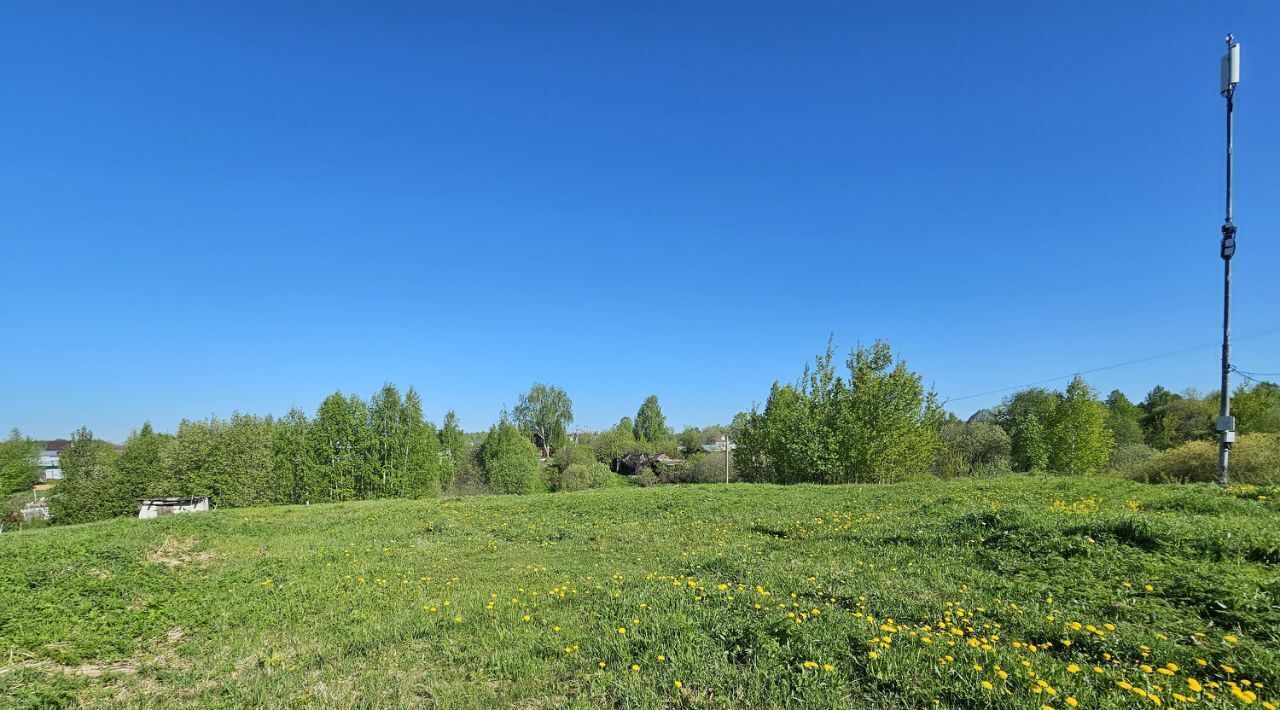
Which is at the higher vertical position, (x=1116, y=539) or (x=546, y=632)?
(x=1116, y=539)

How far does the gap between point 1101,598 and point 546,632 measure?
568cm

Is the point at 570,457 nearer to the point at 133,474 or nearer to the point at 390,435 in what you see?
the point at 390,435

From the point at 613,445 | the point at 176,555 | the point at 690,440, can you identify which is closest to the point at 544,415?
the point at 613,445

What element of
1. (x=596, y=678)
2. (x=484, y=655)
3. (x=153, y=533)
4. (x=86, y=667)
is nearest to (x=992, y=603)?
(x=596, y=678)

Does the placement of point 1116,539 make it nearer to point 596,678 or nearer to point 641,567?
point 641,567

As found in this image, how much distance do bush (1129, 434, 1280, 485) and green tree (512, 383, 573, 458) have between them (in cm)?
6563

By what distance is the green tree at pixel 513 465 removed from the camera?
49750 mm

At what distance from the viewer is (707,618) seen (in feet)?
16.6

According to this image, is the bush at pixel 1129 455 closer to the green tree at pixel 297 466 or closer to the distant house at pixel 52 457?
the green tree at pixel 297 466

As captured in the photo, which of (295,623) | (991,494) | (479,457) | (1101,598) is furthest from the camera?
(479,457)

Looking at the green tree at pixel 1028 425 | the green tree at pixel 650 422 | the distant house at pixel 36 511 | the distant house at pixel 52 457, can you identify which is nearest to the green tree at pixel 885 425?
Answer: the green tree at pixel 1028 425

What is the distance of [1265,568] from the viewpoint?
5.43 meters

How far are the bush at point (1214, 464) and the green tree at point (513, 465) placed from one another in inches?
1704

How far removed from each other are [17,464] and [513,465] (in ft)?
141
